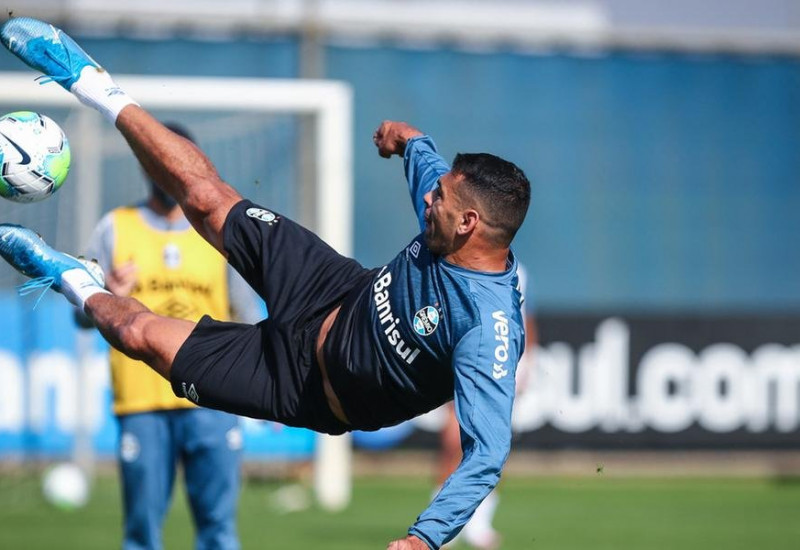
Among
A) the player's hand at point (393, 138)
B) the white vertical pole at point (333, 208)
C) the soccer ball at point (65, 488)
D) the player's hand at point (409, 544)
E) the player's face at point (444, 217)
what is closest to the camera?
the player's hand at point (409, 544)

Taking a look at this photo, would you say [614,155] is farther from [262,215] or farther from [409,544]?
[409,544]

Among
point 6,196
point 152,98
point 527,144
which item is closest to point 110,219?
point 6,196

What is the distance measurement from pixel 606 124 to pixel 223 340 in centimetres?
1125

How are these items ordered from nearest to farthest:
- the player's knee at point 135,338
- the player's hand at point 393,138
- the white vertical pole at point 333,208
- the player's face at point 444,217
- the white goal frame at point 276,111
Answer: the player's face at point 444,217 → the player's knee at point 135,338 → the player's hand at point 393,138 → the white goal frame at point 276,111 → the white vertical pole at point 333,208

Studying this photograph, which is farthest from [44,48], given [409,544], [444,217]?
[409,544]

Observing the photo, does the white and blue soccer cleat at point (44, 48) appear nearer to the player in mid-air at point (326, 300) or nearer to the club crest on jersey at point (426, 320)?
the player in mid-air at point (326, 300)

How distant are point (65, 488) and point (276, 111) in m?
4.15

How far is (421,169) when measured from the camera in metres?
7.47

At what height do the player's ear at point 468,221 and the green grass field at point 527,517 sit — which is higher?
the player's ear at point 468,221

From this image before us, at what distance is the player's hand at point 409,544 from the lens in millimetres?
5746

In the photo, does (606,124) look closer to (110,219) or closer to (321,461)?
(321,461)

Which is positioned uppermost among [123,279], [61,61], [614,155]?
[614,155]

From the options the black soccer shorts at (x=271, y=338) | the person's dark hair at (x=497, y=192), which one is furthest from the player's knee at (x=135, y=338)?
the person's dark hair at (x=497, y=192)

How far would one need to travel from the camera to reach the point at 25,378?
14750 mm
